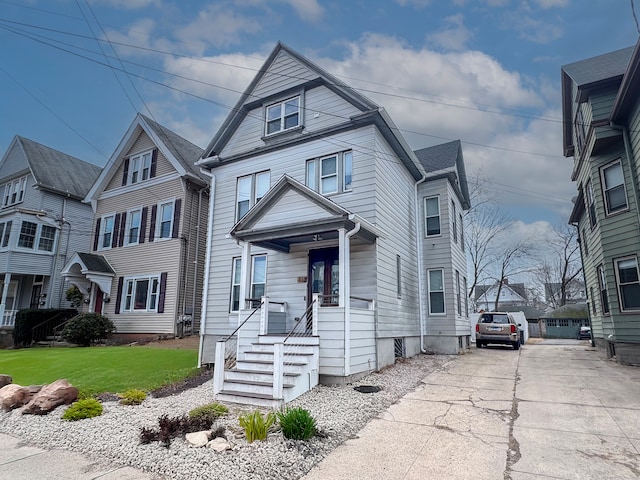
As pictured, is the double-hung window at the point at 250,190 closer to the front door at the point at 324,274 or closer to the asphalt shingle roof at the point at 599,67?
the front door at the point at 324,274

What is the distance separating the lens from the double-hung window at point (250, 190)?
40.7 ft

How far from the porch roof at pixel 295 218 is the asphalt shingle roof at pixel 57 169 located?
1826 centimetres

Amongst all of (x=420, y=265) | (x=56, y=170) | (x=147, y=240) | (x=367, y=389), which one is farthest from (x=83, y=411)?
(x=56, y=170)

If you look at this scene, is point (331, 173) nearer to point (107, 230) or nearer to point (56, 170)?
point (107, 230)

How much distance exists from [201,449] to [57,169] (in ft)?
81.7

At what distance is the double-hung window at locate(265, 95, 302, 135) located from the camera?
39.9 ft

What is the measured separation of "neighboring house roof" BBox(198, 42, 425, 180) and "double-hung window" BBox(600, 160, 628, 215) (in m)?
5.51

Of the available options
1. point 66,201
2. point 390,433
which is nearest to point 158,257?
point 66,201

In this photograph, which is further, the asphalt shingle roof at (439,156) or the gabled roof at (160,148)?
the gabled roof at (160,148)

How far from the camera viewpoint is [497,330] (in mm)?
15953

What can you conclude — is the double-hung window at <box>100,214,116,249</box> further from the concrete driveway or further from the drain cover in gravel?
the concrete driveway

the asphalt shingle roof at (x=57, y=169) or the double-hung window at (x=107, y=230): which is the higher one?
the asphalt shingle roof at (x=57, y=169)

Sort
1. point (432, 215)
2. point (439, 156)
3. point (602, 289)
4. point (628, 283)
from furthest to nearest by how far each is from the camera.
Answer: point (439, 156) → point (432, 215) → point (602, 289) → point (628, 283)

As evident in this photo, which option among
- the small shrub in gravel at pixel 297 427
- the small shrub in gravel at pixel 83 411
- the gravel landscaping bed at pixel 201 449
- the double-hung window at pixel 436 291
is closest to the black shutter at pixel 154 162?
the gravel landscaping bed at pixel 201 449
